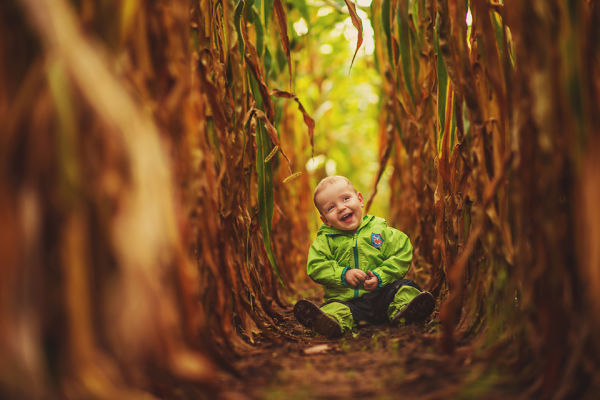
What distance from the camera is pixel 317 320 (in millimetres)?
1461

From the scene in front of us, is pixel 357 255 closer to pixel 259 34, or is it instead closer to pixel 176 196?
pixel 259 34

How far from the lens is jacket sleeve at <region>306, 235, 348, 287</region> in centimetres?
169

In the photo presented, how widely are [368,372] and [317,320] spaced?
0.45 m

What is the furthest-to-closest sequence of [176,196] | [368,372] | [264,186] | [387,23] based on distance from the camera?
1. [387,23]
2. [264,186]
3. [368,372]
4. [176,196]

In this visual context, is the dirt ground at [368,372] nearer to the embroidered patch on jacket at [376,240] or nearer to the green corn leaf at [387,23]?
the embroidered patch on jacket at [376,240]

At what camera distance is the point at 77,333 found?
60cm

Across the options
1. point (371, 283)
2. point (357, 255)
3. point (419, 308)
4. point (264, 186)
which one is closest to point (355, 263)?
point (357, 255)

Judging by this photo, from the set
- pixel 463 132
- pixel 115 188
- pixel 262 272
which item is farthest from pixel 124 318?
pixel 262 272

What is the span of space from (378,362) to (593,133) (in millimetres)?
643

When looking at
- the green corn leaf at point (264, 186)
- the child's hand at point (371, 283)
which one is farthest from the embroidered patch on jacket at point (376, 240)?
the green corn leaf at point (264, 186)

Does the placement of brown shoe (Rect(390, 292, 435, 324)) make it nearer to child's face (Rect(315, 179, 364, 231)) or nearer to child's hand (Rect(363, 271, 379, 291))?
child's hand (Rect(363, 271, 379, 291))

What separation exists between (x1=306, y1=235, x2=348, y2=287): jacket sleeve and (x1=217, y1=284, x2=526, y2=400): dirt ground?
13.3 inches

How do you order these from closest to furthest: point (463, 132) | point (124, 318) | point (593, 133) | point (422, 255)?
point (124, 318)
point (593, 133)
point (463, 132)
point (422, 255)

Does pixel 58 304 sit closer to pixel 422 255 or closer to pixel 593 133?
pixel 593 133
